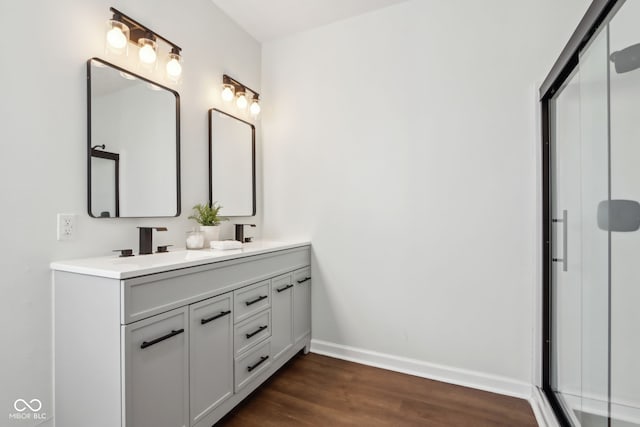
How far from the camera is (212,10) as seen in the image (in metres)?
2.33

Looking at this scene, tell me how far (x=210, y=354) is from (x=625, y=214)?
1.81m

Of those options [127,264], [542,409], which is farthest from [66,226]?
[542,409]

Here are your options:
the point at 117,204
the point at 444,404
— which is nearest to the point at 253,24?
the point at 117,204

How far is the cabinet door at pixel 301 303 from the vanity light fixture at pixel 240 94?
4.47 feet

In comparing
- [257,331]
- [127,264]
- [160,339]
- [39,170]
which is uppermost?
[39,170]

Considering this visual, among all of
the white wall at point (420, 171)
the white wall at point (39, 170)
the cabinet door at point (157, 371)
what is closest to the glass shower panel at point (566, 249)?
the white wall at point (420, 171)

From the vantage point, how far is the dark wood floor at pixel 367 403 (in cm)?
175

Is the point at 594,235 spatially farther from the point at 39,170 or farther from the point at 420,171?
the point at 39,170

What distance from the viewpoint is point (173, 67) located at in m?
1.95

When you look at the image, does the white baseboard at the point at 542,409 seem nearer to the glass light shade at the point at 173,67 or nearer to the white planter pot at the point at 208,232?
the white planter pot at the point at 208,232

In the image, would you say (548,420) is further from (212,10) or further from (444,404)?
(212,10)

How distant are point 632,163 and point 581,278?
0.59 m

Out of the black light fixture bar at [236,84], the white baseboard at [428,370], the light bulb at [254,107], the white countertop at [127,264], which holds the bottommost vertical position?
the white baseboard at [428,370]

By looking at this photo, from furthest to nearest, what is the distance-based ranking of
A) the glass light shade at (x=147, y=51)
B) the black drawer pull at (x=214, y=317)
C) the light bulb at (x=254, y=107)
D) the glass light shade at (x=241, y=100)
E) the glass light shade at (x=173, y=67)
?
the light bulb at (x=254, y=107), the glass light shade at (x=241, y=100), the glass light shade at (x=173, y=67), the glass light shade at (x=147, y=51), the black drawer pull at (x=214, y=317)
